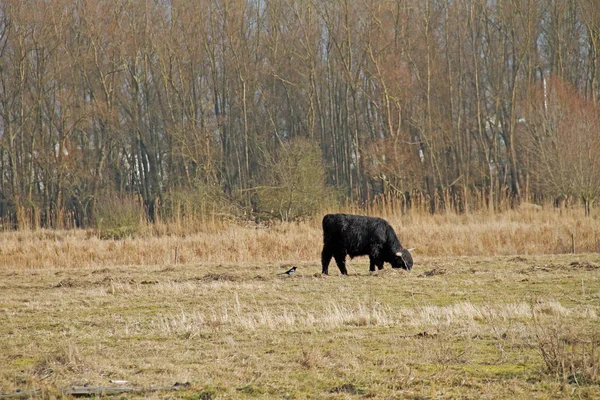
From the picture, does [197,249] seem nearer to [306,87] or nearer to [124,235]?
[124,235]

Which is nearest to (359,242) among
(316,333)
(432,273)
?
(432,273)

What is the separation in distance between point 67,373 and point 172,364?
1041mm

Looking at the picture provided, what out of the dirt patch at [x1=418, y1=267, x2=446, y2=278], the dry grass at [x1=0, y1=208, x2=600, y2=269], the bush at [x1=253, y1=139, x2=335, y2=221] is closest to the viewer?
the dirt patch at [x1=418, y1=267, x2=446, y2=278]

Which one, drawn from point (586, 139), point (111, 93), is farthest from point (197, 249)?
point (111, 93)

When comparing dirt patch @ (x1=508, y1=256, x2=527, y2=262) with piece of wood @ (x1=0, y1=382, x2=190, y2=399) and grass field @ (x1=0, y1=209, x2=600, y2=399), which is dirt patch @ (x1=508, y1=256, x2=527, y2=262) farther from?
piece of wood @ (x1=0, y1=382, x2=190, y2=399)

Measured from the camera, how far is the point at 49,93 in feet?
150

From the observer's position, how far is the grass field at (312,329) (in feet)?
23.0

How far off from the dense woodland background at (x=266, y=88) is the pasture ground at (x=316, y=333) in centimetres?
2440

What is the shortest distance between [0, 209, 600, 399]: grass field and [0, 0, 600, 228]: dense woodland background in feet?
75.4

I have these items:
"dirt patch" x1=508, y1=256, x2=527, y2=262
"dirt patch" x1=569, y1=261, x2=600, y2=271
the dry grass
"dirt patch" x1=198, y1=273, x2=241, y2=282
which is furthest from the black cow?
the dry grass

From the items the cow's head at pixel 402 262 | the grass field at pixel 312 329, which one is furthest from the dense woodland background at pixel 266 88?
the grass field at pixel 312 329

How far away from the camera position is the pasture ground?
275 inches

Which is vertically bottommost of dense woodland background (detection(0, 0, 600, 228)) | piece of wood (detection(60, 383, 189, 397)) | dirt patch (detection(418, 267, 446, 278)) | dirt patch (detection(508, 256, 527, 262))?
dirt patch (detection(508, 256, 527, 262))

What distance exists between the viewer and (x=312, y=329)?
9.77 meters
